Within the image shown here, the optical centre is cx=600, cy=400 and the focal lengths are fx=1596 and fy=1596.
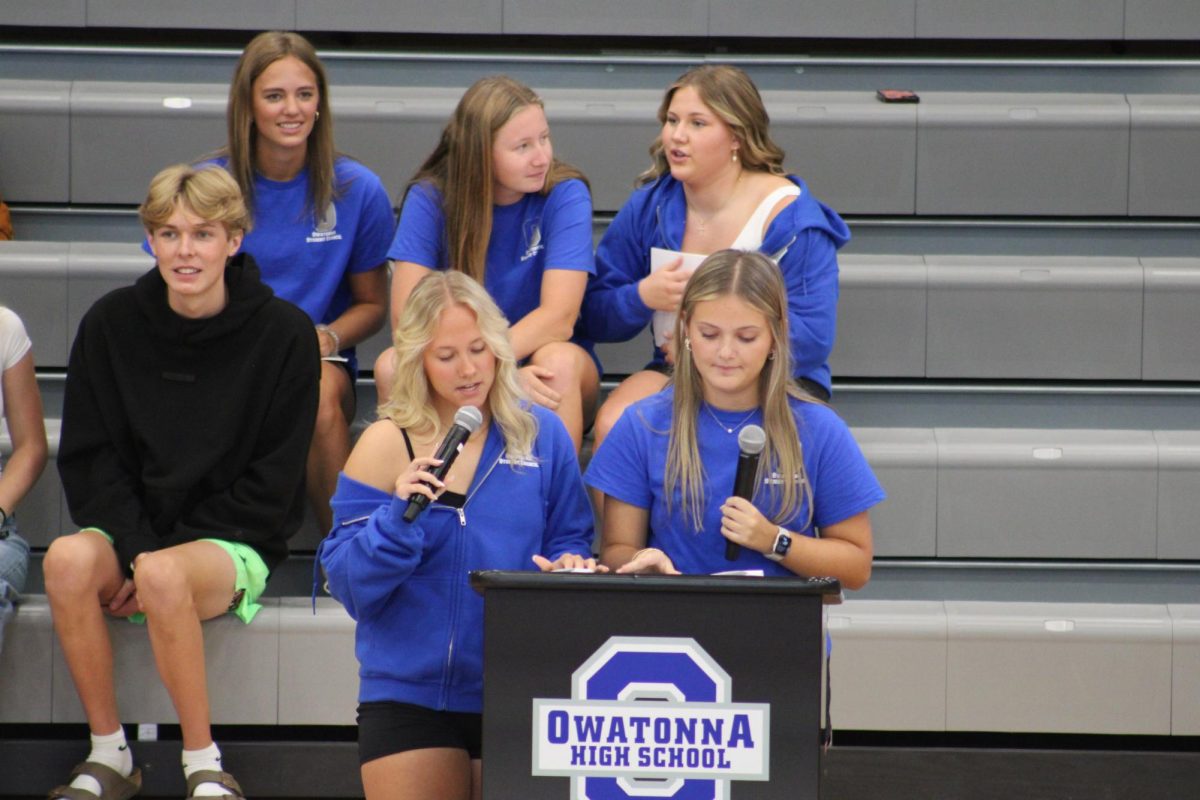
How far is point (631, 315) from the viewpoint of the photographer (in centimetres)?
317

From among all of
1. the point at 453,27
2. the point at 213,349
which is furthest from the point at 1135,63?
the point at 213,349

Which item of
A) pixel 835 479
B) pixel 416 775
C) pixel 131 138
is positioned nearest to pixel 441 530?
pixel 416 775

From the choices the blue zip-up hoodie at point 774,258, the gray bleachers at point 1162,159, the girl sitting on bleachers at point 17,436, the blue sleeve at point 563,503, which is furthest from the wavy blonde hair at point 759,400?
the gray bleachers at point 1162,159

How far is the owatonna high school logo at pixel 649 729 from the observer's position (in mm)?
1789

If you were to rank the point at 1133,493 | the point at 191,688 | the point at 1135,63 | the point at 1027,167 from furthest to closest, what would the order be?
the point at 1135,63 → the point at 1027,167 → the point at 1133,493 → the point at 191,688

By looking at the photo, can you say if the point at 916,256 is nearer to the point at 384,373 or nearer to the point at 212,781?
the point at 384,373

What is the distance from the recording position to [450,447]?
1976mm

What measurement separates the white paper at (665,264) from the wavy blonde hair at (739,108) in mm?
213

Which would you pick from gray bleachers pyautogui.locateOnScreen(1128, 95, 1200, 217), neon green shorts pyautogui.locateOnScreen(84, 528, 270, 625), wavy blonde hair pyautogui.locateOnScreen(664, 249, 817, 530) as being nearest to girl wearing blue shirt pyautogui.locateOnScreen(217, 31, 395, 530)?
neon green shorts pyautogui.locateOnScreen(84, 528, 270, 625)

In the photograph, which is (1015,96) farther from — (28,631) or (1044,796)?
(28,631)

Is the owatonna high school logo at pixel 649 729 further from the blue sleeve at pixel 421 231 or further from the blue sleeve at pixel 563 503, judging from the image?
the blue sleeve at pixel 421 231

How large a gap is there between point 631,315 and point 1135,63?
181 cm

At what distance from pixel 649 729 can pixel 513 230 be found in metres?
1.65

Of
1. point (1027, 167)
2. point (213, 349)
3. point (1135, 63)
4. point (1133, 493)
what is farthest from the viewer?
point (1135, 63)
